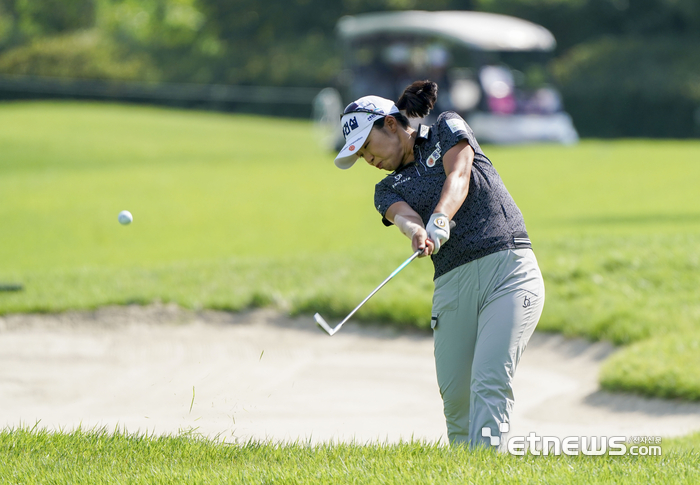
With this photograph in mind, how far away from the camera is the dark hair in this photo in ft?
14.9

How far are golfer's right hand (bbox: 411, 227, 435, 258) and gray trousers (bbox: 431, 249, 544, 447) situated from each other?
405 mm

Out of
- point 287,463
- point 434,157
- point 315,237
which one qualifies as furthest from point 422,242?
point 315,237

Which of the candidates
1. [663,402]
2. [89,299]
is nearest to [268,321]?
[89,299]

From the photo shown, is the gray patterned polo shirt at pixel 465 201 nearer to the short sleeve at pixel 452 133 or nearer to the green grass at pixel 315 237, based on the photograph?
the short sleeve at pixel 452 133

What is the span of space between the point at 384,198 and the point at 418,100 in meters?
0.53

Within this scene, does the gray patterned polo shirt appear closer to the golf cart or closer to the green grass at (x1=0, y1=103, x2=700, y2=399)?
the green grass at (x1=0, y1=103, x2=700, y2=399)

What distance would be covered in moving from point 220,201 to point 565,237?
8193 millimetres

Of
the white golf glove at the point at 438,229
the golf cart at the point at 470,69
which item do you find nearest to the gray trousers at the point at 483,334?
the white golf glove at the point at 438,229

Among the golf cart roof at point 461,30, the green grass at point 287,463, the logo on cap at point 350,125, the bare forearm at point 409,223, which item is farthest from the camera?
the golf cart roof at point 461,30

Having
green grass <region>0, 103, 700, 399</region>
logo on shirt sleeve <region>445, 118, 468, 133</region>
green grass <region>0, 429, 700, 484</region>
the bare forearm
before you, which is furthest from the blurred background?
green grass <region>0, 429, 700, 484</region>

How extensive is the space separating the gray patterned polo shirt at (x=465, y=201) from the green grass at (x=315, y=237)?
3.05 meters

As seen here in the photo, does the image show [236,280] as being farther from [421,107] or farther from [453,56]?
[453,56]

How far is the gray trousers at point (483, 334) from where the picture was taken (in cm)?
437

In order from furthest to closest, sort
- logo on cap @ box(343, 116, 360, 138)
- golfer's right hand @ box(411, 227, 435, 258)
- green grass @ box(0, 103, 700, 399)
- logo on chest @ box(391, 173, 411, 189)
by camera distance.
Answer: green grass @ box(0, 103, 700, 399) < logo on chest @ box(391, 173, 411, 189) < logo on cap @ box(343, 116, 360, 138) < golfer's right hand @ box(411, 227, 435, 258)
